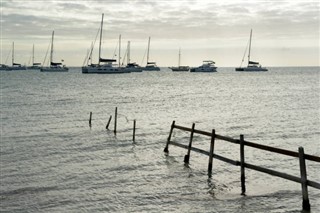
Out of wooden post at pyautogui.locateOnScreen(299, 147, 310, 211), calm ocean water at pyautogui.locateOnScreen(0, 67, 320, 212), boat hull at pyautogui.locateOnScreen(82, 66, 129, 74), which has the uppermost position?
boat hull at pyautogui.locateOnScreen(82, 66, 129, 74)

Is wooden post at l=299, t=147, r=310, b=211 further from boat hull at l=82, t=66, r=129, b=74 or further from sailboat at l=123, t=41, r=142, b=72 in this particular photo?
sailboat at l=123, t=41, r=142, b=72

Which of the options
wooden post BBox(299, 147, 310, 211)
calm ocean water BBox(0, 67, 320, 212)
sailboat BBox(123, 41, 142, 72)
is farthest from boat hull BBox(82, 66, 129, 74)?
wooden post BBox(299, 147, 310, 211)

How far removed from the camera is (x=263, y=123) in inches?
1468

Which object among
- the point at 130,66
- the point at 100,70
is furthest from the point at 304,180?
the point at 130,66

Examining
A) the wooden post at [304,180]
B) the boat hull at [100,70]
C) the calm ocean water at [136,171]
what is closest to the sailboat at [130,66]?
the boat hull at [100,70]

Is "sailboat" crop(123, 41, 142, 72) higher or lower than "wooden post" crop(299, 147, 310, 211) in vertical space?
higher

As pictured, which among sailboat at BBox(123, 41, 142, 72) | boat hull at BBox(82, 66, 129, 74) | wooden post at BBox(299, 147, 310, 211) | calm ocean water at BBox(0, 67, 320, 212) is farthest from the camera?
sailboat at BBox(123, 41, 142, 72)

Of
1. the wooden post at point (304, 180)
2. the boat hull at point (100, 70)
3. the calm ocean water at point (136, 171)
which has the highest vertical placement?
the boat hull at point (100, 70)

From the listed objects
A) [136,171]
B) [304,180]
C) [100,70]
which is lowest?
[136,171]

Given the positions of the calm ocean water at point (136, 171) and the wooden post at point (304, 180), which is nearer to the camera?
the wooden post at point (304, 180)

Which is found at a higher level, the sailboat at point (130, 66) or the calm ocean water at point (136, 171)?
the sailboat at point (130, 66)

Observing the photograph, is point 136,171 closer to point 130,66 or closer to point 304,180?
point 304,180

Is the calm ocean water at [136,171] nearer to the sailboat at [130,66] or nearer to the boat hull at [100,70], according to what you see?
the boat hull at [100,70]

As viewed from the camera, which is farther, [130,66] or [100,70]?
[130,66]
